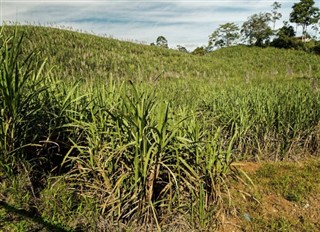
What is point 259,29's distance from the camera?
122ft

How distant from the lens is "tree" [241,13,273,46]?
36.6m

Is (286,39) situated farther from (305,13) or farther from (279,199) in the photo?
(279,199)

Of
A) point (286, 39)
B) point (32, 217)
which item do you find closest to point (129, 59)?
point (32, 217)

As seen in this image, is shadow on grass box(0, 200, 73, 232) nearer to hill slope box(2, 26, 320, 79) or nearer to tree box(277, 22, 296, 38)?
hill slope box(2, 26, 320, 79)

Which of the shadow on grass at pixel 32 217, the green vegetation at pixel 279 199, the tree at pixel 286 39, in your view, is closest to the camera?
the shadow on grass at pixel 32 217

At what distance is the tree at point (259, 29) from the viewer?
36594mm

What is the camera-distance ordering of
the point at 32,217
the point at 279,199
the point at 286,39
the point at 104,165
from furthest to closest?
the point at 286,39 < the point at 279,199 < the point at 104,165 < the point at 32,217

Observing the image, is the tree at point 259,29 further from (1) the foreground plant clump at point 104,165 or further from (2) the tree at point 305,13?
(1) the foreground plant clump at point 104,165

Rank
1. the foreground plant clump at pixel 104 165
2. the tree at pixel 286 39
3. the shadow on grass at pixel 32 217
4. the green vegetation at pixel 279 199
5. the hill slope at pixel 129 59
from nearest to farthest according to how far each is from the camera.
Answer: the shadow on grass at pixel 32 217, the foreground plant clump at pixel 104 165, the green vegetation at pixel 279 199, the hill slope at pixel 129 59, the tree at pixel 286 39

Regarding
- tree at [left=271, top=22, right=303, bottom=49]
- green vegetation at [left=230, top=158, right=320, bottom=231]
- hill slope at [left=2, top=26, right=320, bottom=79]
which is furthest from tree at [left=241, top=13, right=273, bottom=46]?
green vegetation at [left=230, top=158, right=320, bottom=231]

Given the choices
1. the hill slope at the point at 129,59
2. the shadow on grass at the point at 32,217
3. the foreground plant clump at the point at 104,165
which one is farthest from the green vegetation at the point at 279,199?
the hill slope at the point at 129,59

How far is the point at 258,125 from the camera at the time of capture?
13.8 ft

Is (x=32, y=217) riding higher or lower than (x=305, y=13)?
lower

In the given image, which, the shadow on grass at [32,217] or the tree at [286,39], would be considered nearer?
the shadow on grass at [32,217]
